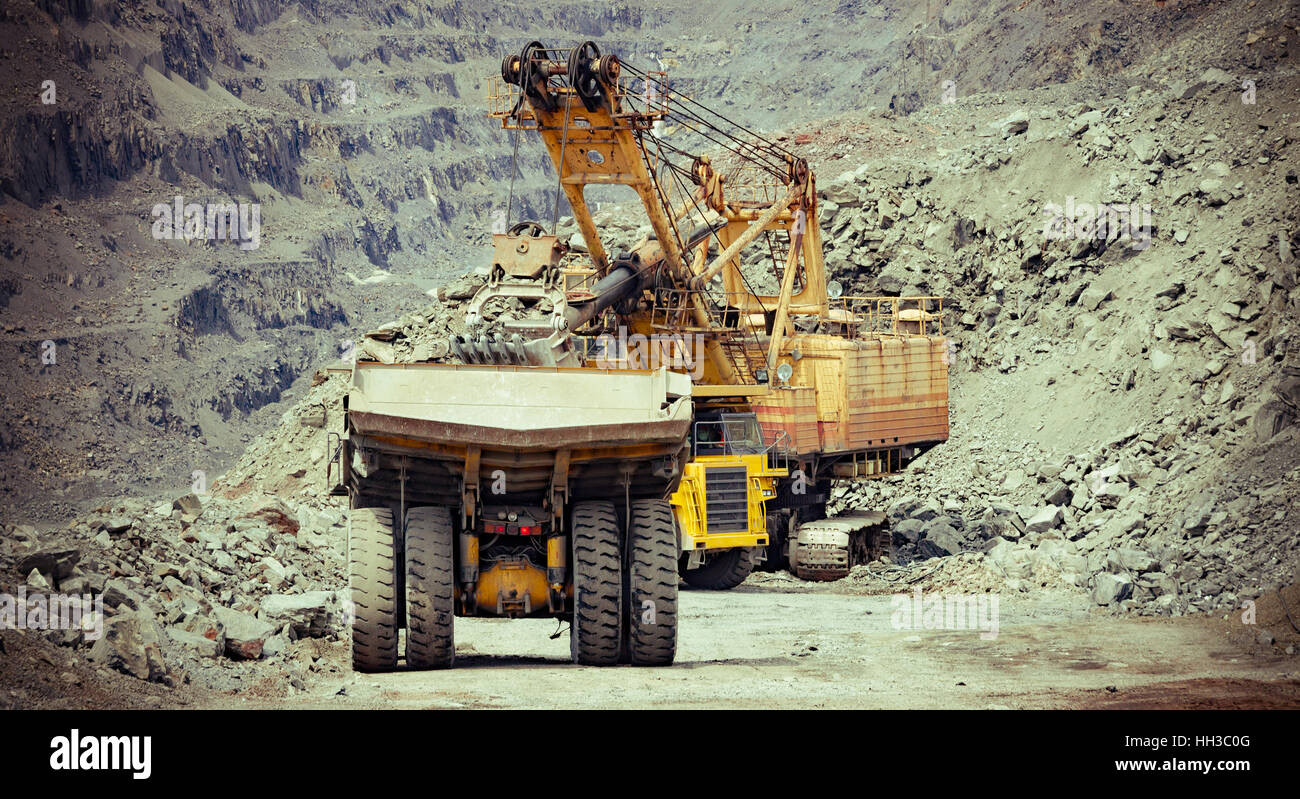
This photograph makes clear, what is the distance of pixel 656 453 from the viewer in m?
15.3

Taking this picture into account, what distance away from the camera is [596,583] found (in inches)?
595

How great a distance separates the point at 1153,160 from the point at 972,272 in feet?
18.6

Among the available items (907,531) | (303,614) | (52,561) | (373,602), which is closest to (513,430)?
(373,602)

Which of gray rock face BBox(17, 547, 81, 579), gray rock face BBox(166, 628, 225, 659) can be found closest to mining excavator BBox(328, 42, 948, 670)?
gray rock face BBox(166, 628, 225, 659)

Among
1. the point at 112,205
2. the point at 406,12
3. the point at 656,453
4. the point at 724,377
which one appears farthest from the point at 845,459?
the point at 406,12

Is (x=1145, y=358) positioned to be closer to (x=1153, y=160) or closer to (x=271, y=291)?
(x=1153, y=160)

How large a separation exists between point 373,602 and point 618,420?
2.90 metres

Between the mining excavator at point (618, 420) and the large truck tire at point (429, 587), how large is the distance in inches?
0.8

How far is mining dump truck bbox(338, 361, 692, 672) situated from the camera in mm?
14750

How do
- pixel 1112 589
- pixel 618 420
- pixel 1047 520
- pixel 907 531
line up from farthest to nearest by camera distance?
pixel 907 531, pixel 1047 520, pixel 1112 589, pixel 618 420

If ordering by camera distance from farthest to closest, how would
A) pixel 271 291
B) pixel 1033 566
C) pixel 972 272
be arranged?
pixel 271 291 < pixel 972 272 < pixel 1033 566

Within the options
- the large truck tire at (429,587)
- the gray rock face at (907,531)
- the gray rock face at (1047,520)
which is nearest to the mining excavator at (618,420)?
the large truck tire at (429,587)

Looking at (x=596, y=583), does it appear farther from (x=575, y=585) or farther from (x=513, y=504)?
(x=513, y=504)

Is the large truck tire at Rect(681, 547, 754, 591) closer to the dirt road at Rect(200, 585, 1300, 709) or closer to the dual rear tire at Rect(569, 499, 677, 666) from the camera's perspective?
the dirt road at Rect(200, 585, 1300, 709)
